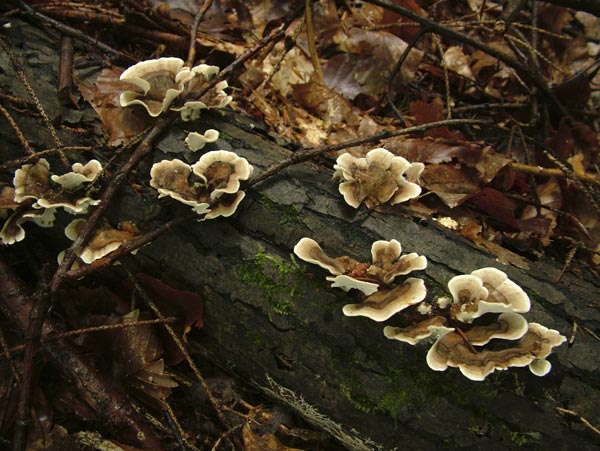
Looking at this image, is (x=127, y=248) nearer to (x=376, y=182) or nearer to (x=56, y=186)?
(x=56, y=186)

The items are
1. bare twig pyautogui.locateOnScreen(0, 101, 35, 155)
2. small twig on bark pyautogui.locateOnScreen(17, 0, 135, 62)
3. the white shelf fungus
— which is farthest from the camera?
Result: small twig on bark pyautogui.locateOnScreen(17, 0, 135, 62)

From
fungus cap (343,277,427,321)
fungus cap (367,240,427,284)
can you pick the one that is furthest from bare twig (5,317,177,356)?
fungus cap (367,240,427,284)

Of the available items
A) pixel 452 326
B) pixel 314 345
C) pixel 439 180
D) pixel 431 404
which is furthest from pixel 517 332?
pixel 439 180

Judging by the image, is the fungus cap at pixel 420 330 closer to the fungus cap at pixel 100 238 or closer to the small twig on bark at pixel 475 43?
the fungus cap at pixel 100 238

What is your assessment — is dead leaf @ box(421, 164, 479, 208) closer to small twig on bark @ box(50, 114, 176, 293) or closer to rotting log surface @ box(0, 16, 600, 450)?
rotting log surface @ box(0, 16, 600, 450)

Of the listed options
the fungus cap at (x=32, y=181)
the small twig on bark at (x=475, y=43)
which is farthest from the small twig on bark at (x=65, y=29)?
the small twig on bark at (x=475, y=43)
